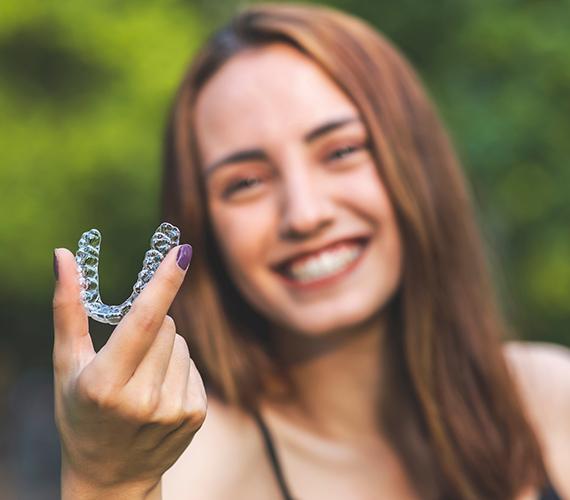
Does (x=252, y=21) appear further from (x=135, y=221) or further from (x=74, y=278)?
(x=135, y=221)

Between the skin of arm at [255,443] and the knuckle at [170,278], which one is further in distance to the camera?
the skin of arm at [255,443]

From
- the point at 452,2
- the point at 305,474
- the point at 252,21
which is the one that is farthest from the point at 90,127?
the point at 305,474

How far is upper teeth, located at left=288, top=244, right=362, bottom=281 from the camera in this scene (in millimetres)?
2189

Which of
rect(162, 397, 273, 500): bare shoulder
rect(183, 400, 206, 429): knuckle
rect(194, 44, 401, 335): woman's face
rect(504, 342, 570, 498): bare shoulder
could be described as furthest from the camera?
rect(504, 342, 570, 498): bare shoulder

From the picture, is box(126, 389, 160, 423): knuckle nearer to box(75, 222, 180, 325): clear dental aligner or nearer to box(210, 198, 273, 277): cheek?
box(75, 222, 180, 325): clear dental aligner

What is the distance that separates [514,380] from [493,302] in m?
0.23

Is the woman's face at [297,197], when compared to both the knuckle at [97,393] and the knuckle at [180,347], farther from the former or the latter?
the knuckle at [97,393]

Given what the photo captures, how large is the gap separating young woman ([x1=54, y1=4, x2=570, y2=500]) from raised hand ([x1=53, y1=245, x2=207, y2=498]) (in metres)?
0.63

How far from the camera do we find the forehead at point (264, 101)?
2.17 metres

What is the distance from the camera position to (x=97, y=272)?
1420 mm

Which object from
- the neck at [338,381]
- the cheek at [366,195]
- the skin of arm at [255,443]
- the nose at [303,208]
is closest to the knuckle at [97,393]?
the skin of arm at [255,443]

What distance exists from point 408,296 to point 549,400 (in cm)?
60

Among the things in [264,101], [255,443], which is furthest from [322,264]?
[255,443]

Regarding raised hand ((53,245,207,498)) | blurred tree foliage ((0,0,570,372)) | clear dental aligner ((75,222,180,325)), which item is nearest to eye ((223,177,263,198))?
clear dental aligner ((75,222,180,325))
